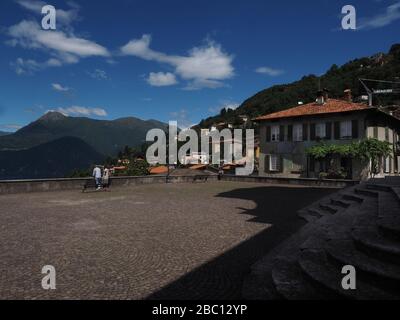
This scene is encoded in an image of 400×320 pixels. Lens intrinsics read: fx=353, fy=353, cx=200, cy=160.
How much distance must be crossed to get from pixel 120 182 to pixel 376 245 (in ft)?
62.8

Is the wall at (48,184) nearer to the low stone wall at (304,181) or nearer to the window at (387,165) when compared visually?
the low stone wall at (304,181)

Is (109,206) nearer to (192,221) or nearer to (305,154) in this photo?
(192,221)

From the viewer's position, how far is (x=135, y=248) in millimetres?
6672

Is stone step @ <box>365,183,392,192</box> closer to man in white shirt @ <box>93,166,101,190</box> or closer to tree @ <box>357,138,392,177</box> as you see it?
man in white shirt @ <box>93,166,101,190</box>

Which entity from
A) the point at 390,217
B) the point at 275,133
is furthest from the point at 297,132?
the point at 390,217

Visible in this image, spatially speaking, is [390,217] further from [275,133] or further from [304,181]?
[275,133]

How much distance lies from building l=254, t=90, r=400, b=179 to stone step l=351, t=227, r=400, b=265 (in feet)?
88.5

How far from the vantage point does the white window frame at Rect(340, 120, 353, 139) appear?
30.7 m

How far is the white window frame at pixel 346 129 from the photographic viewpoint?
30688mm

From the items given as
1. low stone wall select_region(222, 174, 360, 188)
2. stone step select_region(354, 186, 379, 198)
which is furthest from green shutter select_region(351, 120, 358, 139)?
stone step select_region(354, 186, 379, 198)

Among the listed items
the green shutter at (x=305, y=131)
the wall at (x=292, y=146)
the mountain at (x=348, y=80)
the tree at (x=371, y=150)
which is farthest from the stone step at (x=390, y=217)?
the mountain at (x=348, y=80)

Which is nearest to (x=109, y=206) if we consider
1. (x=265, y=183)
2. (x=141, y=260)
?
(x=141, y=260)

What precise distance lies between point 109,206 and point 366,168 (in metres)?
24.6
